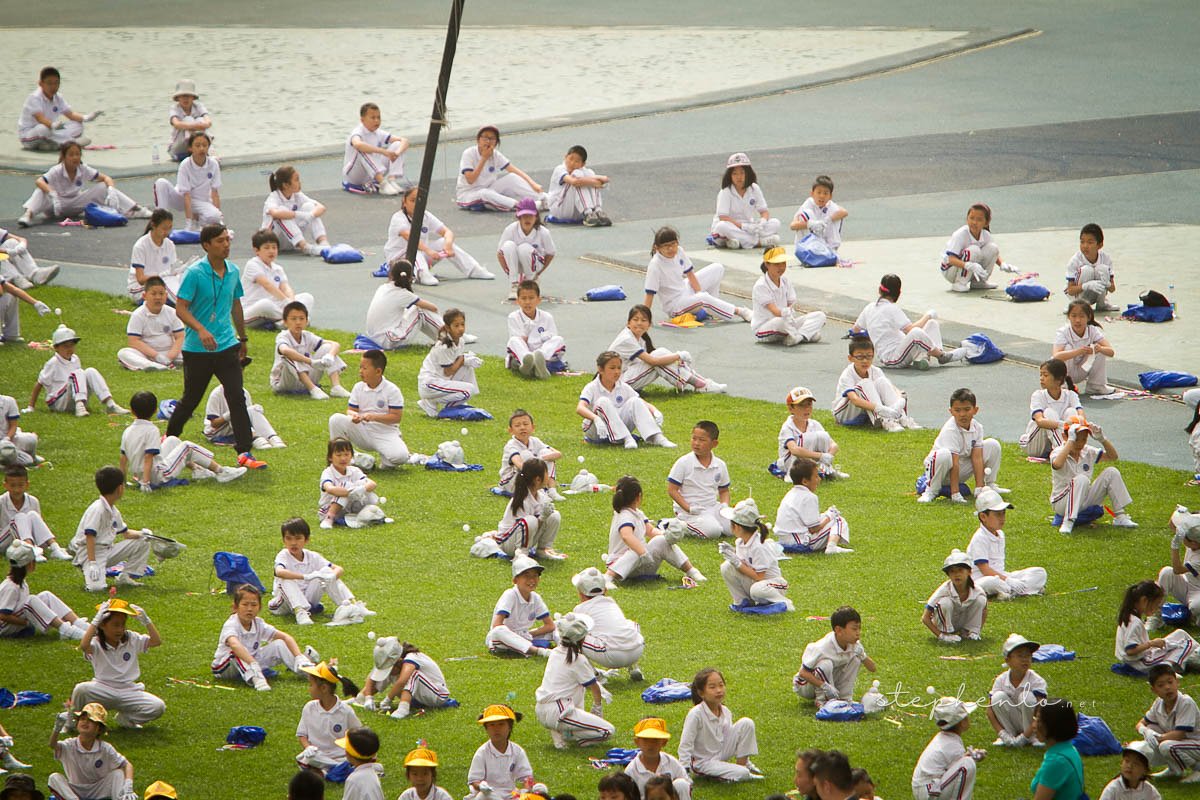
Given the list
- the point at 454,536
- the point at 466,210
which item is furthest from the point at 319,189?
the point at 454,536

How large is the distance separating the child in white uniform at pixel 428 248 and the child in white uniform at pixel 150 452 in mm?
7666

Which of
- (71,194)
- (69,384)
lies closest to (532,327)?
(69,384)

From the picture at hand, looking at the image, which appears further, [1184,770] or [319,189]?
[319,189]

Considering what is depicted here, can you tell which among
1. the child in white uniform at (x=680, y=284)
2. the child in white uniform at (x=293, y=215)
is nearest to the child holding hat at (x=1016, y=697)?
the child in white uniform at (x=680, y=284)

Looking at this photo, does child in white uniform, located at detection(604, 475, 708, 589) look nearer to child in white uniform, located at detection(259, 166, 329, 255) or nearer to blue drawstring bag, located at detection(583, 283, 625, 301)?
blue drawstring bag, located at detection(583, 283, 625, 301)

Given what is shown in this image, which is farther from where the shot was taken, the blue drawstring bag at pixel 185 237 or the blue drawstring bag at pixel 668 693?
the blue drawstring bag at pixel 185 237

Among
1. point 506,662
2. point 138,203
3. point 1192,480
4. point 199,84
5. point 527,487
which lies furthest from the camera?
point 199,84

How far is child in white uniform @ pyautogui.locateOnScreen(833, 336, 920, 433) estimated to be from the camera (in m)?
18.5

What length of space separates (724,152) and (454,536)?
18.5 m

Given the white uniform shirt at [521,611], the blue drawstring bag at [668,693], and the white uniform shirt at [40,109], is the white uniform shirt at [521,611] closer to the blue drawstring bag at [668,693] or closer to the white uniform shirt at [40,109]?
the blue drawstring bag at [668,693]

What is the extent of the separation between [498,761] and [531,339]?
427 inches

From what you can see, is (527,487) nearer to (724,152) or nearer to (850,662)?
(850,662)

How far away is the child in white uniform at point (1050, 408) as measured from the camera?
1703 centimetres

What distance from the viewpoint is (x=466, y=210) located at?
2864 centimetres
